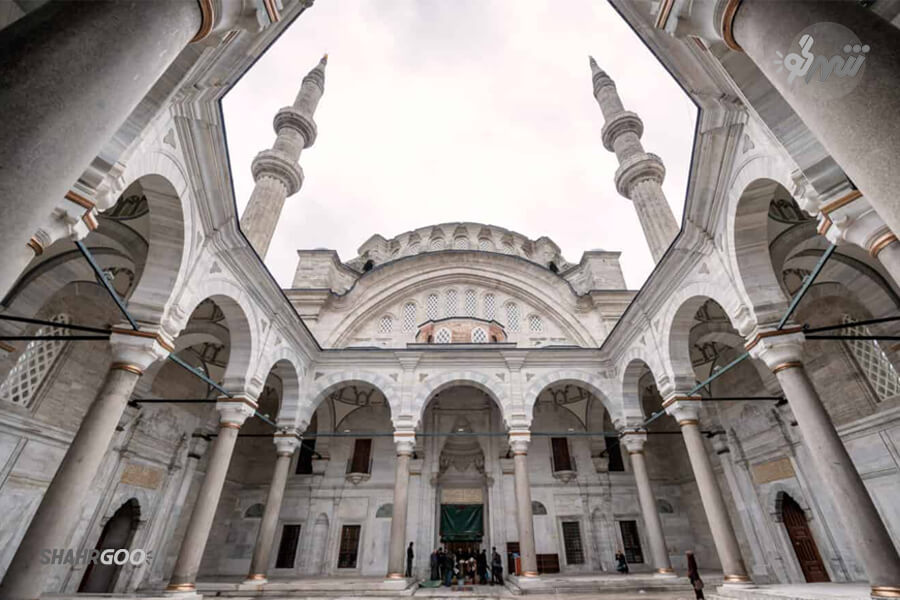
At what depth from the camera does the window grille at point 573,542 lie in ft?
44.8

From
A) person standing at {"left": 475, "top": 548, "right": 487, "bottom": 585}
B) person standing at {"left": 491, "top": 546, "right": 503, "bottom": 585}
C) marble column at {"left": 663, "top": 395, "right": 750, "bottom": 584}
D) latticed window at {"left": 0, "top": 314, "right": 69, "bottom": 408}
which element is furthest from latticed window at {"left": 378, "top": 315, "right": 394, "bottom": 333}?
marble column at {"left": 663, "top": 395, "right": 750, "bottom": 584}

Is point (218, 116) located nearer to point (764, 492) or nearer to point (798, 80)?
point (798, 80)

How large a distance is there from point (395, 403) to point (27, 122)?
11.2 metres

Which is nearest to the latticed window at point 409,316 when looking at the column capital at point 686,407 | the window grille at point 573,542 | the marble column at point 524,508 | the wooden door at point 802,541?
the marble column at point 524,508

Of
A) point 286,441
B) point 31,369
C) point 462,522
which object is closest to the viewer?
point 31,369

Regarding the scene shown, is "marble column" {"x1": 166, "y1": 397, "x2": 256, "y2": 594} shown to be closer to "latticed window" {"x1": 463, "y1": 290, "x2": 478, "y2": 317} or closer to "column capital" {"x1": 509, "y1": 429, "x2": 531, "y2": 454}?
"column capital" {"x1": 509, "y1": 429, "x2": 531, "y2": 454}

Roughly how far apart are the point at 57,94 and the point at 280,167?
17043mm

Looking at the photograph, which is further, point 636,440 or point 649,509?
point 636,440

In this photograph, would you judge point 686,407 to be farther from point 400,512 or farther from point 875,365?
point 400,512

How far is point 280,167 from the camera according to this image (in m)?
17.1

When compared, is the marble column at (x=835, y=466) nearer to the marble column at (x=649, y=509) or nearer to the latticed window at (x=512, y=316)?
the marble column at (x=649, y=509)

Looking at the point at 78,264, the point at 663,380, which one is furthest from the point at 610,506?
the point at 78,264

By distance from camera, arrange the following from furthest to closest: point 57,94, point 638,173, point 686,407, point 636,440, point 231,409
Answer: point 638,173
point 636,440
point 686,407
point 231,409
point 57,94

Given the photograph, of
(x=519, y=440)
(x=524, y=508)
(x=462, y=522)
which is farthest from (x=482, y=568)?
(x=519, y=440)
